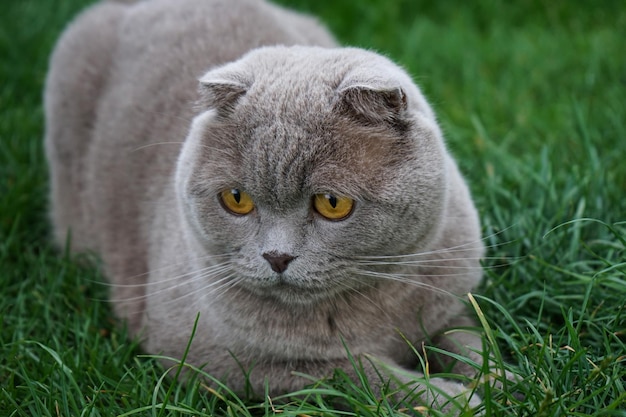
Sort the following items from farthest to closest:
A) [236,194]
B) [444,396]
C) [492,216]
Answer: [492,216], [236,194], [444,396]

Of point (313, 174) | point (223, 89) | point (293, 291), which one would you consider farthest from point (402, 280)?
point (223, 89)

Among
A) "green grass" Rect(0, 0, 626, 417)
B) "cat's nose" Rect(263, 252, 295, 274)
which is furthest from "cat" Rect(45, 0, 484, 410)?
"green grass" Rect(0, 0, 626, 417)

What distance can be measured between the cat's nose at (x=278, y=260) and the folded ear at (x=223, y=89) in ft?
1.39

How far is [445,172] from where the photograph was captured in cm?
217

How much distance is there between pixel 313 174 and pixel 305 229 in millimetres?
151

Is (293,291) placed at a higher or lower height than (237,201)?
lower

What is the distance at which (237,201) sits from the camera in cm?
211

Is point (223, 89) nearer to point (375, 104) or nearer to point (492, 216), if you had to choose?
point (375, 104)

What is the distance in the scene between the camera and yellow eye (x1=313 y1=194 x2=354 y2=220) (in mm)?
2003

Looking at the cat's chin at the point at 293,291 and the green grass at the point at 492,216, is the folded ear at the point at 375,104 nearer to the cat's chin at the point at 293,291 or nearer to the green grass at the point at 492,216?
the cat's chin at the point at 293,291

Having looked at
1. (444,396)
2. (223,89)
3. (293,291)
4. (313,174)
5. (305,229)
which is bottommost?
(444,396)

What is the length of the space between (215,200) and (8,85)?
8.47 ft

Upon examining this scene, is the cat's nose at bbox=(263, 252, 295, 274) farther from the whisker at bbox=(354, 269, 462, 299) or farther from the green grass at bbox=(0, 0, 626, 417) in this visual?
the green grass at bbox=(0, 0, 626, 417)

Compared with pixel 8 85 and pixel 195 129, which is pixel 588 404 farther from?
pixel 8 85
